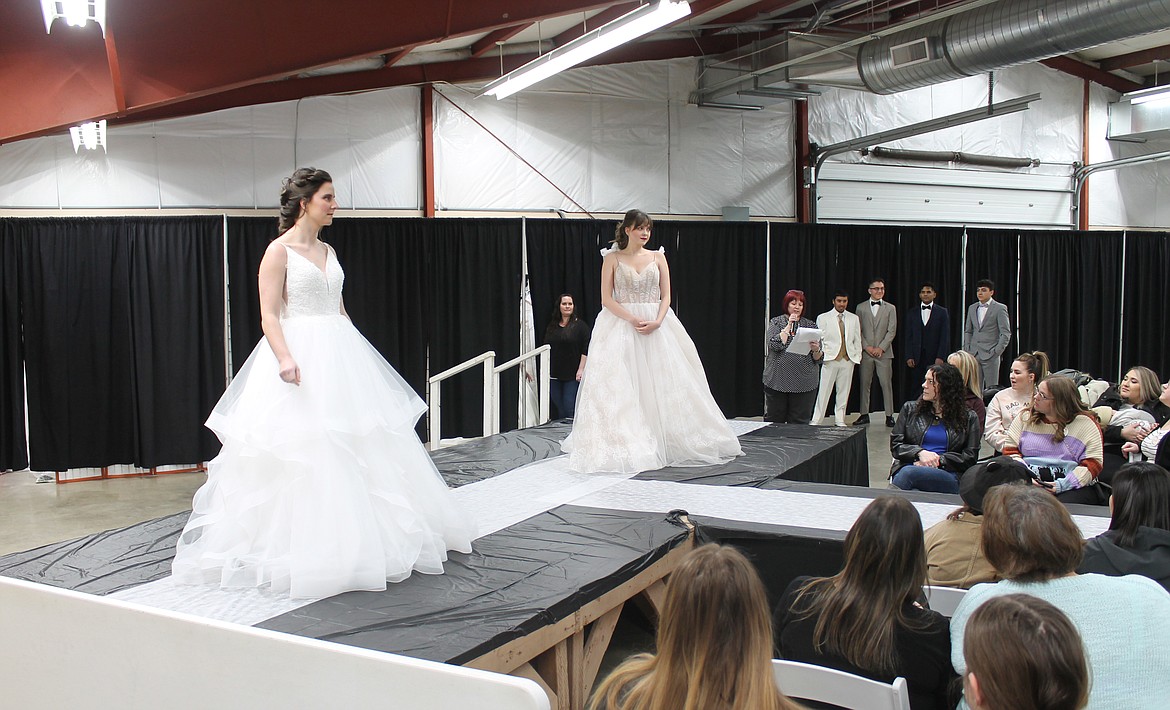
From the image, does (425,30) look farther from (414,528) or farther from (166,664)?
(166,664)

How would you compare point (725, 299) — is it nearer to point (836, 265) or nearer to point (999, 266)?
point (836, 265)

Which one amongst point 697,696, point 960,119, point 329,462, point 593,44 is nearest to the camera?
point 697,696

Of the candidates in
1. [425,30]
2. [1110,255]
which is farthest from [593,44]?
[1110,255]

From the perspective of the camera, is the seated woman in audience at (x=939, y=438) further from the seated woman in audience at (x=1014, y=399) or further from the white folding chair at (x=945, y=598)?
the white folding chair at (x=945, y=598)

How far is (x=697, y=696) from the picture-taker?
146cm

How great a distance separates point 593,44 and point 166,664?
4.98 m

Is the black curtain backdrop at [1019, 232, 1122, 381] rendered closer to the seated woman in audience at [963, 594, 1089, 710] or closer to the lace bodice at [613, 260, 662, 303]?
the lace bodice at [613, 260, 662, 303]

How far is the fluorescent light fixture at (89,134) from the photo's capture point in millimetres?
6539

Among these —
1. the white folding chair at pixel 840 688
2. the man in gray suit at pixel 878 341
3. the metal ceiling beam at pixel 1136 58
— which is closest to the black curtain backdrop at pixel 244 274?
the man in gray suit at pixel 878 341

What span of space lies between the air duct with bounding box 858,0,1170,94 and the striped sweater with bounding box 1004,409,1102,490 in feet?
10.2

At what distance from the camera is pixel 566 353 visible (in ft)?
25.1

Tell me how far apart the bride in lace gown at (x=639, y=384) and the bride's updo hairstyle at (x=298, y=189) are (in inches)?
74.3

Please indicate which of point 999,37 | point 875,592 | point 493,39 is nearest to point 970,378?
point 999,37

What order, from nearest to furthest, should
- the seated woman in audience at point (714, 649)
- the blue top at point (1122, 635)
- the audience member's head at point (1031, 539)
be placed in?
the seated woman in audience at point (714, 649) < the blue top at point (1122, 635) < the audience member's head at point (1031, 539)
